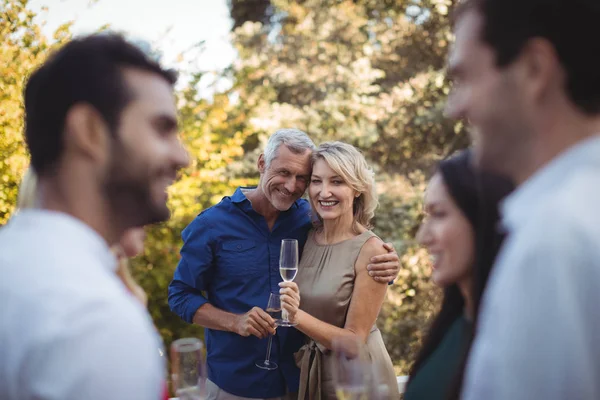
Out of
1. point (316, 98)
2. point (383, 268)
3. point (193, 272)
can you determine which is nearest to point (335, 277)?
point (383, 268)

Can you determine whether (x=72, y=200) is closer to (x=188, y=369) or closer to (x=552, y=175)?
(x=188, y=369)

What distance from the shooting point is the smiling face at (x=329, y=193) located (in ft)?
11.2

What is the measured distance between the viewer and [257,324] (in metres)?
3.15

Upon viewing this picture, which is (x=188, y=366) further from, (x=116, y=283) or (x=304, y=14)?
(x=304, y=14)

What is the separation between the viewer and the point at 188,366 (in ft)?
5.03

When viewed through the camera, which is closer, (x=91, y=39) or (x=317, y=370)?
(x=91, y=39)

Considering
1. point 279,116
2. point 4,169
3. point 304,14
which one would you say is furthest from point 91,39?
point 304,14

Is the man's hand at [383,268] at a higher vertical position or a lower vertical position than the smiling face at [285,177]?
lower

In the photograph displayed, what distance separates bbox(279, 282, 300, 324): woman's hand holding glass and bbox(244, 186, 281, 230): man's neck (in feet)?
1.87

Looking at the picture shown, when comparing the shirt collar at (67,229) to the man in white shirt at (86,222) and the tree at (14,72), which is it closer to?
the man in white shirt at (86,222)

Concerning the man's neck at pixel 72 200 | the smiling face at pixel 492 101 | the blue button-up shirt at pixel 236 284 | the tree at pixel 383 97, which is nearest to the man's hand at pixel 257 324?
the blue button-up shirt at pixel 236 284

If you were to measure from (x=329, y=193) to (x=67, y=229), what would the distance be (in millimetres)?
2379

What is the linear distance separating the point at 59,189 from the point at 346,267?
223 cm

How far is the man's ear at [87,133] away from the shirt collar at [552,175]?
2.76 ft
